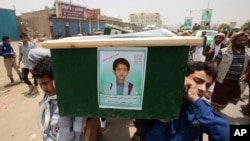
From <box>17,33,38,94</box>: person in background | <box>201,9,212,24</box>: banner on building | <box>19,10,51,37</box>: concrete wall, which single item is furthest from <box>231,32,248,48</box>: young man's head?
<box>201,9,212,24</box>: banner on building

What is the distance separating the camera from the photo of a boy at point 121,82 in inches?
32.9

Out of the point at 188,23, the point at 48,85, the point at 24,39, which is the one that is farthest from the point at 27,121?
the point at 188,23

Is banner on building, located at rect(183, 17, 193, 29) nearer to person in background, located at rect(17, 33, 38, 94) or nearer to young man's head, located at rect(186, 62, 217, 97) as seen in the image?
person in background, located at rect(17, 33, 38, 94)

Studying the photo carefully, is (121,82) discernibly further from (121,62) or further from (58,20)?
Answer: (58,20)

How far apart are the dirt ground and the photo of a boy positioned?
2003 millimetres

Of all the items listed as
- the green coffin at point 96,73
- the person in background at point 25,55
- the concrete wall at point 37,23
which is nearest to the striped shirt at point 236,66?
the green coffin at point 96,73

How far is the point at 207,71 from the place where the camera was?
1461mm

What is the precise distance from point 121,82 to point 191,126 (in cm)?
59

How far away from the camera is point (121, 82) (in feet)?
2.83

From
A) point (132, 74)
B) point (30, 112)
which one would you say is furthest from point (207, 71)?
point (30, 112)

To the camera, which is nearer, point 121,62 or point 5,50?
point 121,62

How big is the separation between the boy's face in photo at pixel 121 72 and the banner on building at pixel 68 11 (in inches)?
818

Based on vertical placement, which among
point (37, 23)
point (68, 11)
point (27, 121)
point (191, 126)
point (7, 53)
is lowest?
point (27, 121)

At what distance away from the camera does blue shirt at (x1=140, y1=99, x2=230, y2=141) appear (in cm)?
103
